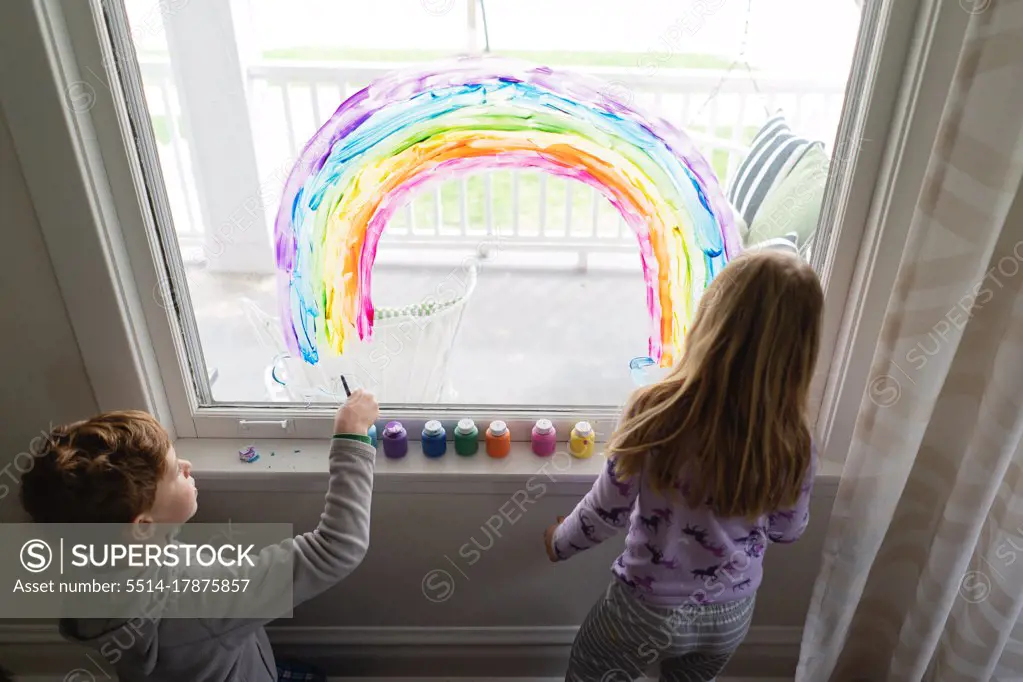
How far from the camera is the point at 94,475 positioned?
32.3 inches

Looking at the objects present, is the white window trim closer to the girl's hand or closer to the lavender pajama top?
the lavender pajama top

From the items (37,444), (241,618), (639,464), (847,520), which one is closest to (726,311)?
(639,464)

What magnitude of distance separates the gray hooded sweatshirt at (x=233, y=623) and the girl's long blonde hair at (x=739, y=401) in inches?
12.8

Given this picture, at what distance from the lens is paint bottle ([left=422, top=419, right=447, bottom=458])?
1.21 m

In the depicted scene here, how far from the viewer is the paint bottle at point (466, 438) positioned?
1.22 meters

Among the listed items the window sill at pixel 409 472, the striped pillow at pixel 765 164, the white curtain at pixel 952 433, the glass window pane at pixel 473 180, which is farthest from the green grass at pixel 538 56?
the window sill at pixel 409 472

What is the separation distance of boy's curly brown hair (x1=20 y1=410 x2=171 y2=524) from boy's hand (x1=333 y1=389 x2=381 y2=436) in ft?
0.70

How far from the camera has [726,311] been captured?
2.77 ft

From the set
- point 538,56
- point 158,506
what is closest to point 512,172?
point 538,56

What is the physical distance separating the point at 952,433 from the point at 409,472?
80cm

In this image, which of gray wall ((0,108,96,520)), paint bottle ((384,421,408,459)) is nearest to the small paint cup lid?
paint bottle ((384,421,408,459))

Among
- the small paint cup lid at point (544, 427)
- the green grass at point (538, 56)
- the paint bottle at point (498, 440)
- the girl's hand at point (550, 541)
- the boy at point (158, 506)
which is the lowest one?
the girl's hand at point (550, 541)

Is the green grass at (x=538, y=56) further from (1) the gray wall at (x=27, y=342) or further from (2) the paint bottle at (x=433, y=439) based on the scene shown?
(2) the paint bottle at (x=433, y=439)

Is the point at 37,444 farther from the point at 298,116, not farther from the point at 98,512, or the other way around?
the point at 298,116
